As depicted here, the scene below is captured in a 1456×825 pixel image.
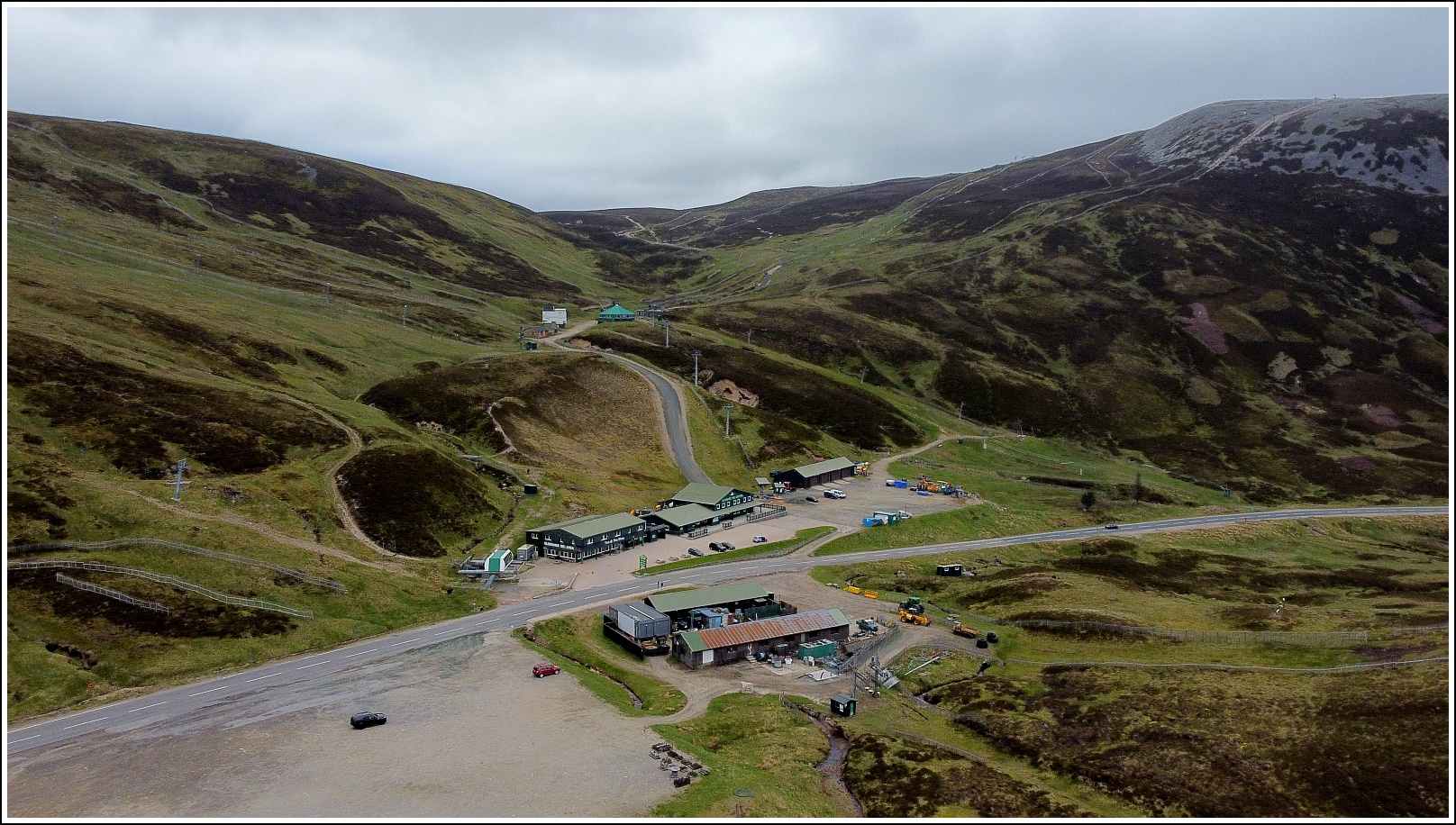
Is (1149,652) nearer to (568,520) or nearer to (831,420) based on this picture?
(568,520)

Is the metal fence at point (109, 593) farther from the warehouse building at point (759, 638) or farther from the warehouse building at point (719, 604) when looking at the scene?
the warehouse building at point (759, 638)

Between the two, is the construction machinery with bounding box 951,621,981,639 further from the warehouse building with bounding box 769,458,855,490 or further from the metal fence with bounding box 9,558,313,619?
the metal fence with bounding box 9,558,313,619

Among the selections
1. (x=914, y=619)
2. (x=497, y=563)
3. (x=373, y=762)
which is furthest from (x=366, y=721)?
(x=914, y=619)

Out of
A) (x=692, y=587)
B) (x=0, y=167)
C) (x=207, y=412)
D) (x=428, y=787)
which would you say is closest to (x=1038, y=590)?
(x=692, y=587)

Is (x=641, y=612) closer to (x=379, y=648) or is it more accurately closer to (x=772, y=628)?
(x=772, y=628)

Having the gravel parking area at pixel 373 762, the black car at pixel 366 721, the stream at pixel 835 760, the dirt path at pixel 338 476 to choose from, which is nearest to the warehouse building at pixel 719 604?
the gravel parking area at pixel 373 762

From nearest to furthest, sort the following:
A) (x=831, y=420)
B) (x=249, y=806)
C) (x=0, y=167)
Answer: (x=0, y=167)
(x=249, y=806)
(x=831, y=420)
